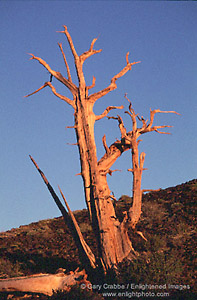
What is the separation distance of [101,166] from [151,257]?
3.67 m

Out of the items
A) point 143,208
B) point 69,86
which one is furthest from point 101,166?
point 143,208

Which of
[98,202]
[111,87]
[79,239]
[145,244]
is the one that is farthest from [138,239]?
[111,87]

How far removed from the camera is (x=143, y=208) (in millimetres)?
21203

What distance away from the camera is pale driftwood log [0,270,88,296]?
12.3 meters

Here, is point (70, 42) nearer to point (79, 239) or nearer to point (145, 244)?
point (79, 239)

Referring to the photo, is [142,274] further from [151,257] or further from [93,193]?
[93,193]

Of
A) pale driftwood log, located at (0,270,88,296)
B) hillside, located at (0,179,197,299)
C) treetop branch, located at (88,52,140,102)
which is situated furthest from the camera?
treetop branch, located at (88,52,140,102)

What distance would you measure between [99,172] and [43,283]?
13.8 feet

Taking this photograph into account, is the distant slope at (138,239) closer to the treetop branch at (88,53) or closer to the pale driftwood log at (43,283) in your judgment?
the pale driftwood log at (43,283)

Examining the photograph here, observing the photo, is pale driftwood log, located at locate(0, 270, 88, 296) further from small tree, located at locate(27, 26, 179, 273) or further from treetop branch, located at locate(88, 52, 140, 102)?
treetop branch, located at locate(88, 52, 140, 102)

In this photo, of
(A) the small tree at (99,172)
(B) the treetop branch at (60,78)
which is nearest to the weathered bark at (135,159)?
(A) the small tree at (99,172)

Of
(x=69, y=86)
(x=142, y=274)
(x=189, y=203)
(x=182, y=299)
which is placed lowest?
(x=182, y=299)

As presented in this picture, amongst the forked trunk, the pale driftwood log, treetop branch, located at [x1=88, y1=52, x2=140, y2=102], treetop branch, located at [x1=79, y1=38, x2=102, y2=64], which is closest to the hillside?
the forked trunk

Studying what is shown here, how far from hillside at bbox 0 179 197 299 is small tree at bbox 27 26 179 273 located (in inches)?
39.3
